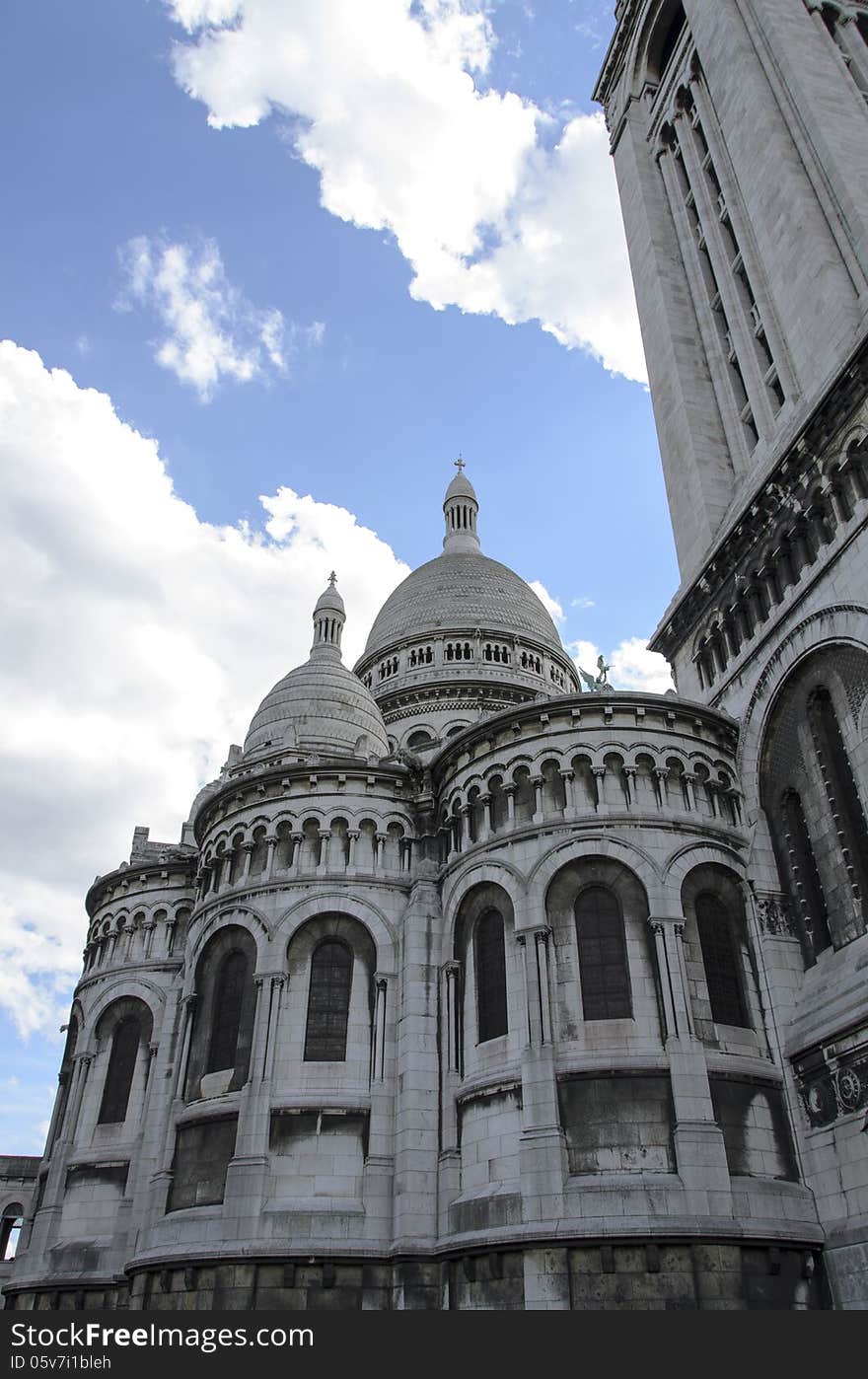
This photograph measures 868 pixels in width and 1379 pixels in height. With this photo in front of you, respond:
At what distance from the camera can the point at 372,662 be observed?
53656 mm

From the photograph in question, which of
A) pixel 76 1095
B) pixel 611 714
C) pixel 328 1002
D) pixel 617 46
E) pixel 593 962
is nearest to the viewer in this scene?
pixel 593 962

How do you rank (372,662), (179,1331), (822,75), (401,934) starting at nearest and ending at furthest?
(179,1331) → (401,934) → (822,75) → (372,662)

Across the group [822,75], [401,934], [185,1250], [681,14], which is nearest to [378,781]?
[401,934]

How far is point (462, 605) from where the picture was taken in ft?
Result: 175

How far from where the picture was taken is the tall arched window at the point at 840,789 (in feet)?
68.1

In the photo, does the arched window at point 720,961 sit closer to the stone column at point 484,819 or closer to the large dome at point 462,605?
the stone column at point 484,819

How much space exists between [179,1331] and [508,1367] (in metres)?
6.51

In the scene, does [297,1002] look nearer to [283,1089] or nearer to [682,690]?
[283,1089]

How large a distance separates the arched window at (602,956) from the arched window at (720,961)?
1.89 m

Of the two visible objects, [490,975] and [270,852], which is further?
[270,852]

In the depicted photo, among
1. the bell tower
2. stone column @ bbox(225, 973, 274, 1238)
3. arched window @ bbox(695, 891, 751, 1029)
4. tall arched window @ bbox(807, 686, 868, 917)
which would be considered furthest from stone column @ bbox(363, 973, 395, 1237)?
the bell tower

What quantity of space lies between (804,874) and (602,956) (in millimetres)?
5216

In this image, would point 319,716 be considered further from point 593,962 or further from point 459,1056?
point 593,962

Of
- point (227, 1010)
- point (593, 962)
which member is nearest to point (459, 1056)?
point (593, 962)
